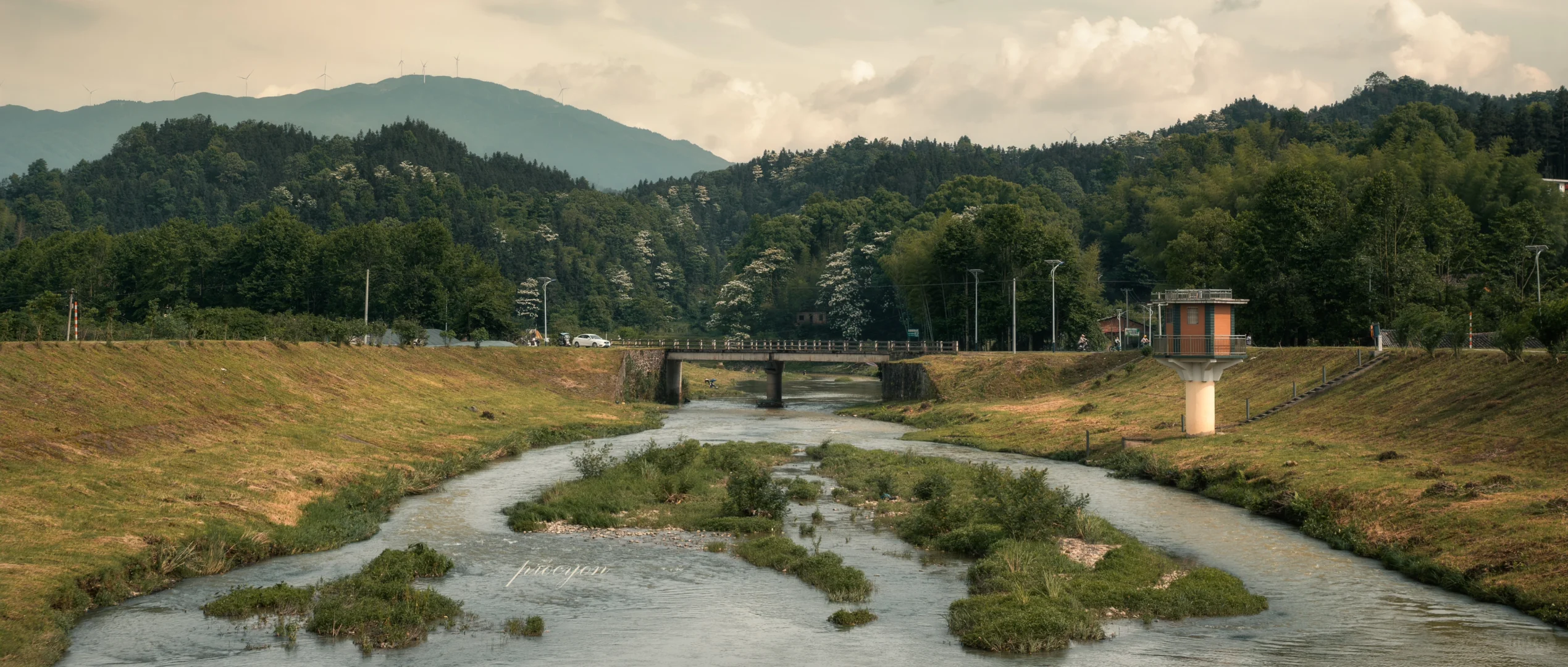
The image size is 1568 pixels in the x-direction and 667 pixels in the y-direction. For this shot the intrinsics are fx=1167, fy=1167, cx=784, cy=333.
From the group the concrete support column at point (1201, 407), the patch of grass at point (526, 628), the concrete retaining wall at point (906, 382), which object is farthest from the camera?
the concrete retaining wall at point (906, 382)

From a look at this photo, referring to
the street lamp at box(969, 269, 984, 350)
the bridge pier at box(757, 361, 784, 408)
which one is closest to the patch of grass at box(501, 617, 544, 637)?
the bridge pier at box(757, 361, 784, 408)

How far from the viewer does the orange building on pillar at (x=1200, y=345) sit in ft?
199

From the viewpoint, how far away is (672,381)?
418 ft

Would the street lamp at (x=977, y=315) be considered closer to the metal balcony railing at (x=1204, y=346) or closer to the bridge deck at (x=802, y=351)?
the bridge deck at (x=802, y=351)

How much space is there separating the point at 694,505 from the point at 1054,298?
225 feet

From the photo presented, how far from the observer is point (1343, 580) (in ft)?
→ 113

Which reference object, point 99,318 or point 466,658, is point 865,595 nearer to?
point 466,658

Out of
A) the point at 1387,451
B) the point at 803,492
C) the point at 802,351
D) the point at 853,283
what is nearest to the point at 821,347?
the point at 802,351

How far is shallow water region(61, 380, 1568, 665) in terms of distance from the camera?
27312 mm

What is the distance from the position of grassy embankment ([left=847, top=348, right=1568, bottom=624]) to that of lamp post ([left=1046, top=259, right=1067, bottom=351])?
25.4 meters

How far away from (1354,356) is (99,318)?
412 ft

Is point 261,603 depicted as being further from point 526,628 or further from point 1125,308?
point 1125,308

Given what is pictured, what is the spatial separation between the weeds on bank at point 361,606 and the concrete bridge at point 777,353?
8612cm

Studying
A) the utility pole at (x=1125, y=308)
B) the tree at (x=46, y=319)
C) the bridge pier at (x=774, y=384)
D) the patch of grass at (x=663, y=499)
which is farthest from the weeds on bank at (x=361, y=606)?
the utility pole at (x=1125, y=308)
